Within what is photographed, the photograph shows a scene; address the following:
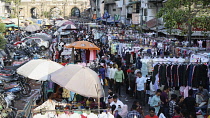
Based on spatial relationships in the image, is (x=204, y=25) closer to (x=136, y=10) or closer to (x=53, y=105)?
(x=53, y=105)

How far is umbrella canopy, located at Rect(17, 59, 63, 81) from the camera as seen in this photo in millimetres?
9000

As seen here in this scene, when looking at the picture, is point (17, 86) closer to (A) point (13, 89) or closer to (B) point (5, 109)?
(A) point (13, 89)

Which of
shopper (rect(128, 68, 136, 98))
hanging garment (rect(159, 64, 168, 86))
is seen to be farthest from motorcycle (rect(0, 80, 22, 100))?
hanging garment (rect(159, 64, 168, 86))

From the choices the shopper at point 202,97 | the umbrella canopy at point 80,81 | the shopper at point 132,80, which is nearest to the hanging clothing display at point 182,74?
the shopper at point 202,97

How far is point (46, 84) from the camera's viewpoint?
996 centimetres

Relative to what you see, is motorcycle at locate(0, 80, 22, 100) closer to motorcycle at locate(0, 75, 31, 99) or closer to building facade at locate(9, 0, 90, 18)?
motorcycle at locate(0, 75, 31, 99)

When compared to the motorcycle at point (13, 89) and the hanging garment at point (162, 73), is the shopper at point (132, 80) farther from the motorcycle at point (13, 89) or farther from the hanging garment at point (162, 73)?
the motorcycle at point (13, 89)

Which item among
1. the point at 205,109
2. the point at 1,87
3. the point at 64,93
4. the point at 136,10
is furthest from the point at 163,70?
the point at 136,10

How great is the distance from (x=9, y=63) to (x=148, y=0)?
16.9m

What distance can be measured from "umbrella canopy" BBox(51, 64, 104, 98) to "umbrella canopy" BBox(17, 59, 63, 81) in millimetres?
1385

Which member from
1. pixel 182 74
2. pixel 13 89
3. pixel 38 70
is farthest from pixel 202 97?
pixel 13 89

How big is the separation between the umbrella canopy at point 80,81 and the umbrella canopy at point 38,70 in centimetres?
139

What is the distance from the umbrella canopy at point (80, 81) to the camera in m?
7.11

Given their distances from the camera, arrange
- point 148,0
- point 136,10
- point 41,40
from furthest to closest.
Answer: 1. point 136,10
2. point 148,0
3. point 41,40
